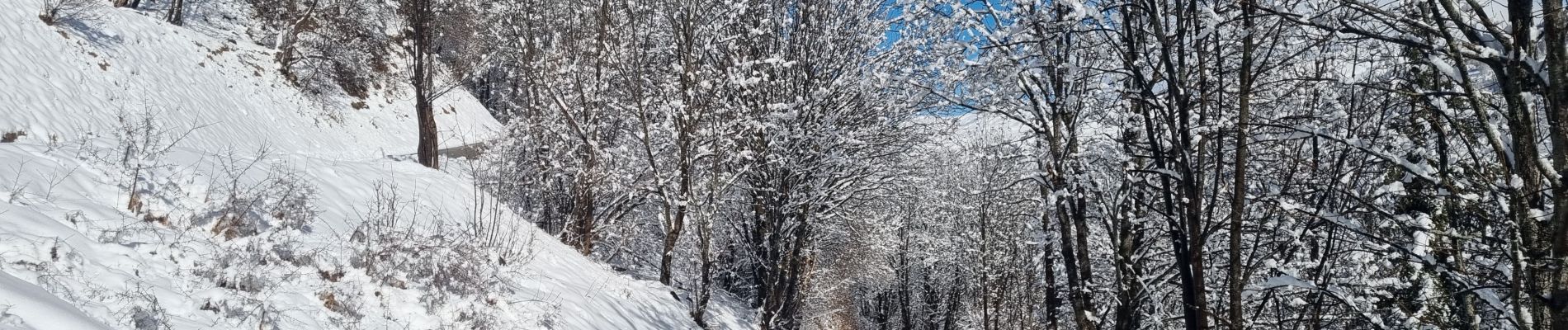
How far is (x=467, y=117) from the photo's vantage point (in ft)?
84.5

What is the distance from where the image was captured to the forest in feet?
14.8

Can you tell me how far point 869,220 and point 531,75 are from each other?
835 centimetres

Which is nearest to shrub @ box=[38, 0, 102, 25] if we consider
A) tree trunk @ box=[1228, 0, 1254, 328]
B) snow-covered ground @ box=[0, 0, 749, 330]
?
snow-covered ground @ box=[0, 0, 749, 330]

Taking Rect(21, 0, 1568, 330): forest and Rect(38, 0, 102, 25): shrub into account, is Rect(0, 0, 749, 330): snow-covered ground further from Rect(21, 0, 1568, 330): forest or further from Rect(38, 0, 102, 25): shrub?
Rect(21, 0, 1568, 330): forest

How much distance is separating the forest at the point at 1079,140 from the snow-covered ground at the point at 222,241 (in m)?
2.09

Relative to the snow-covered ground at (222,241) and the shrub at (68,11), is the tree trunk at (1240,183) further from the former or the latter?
the shrub at (68,11)

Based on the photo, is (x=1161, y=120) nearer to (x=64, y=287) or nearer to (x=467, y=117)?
(x=64, y=287)

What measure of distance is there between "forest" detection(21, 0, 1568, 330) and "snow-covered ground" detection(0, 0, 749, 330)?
2095mm

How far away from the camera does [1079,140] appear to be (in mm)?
7172

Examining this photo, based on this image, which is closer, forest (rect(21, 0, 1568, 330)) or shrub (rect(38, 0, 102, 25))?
forest (rect(21, 0, 1568, 330))

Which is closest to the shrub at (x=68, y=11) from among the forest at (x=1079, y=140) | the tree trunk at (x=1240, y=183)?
the forest at (x=1079, y=140)

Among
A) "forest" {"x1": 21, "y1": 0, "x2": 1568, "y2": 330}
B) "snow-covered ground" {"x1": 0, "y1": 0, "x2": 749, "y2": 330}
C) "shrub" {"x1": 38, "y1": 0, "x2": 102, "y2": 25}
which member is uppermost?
"forest" {"x1": 21, "y1": 0, "x2": 1568, "y2": 330}

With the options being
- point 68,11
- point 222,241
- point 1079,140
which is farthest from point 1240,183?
point 68,11

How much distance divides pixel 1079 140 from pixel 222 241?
21.9 feet
